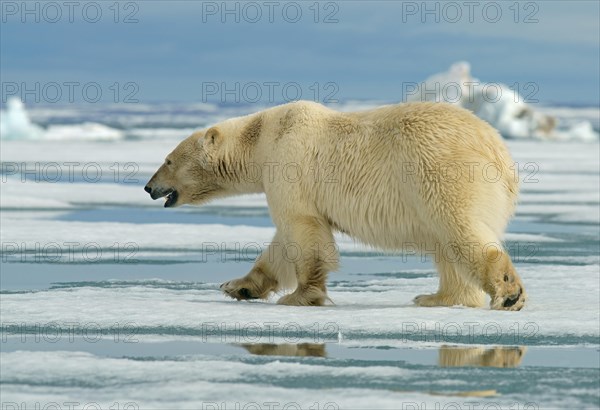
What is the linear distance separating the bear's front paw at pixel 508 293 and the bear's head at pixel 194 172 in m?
2.17

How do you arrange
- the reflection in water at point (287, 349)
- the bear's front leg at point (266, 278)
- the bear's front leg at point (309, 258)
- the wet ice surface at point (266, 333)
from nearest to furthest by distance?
the wet ice surface at point (266, 333) < the reflection in water at point (287, 349) < the bear's front leg at point (309, 258) < the bear's front leg at point (266, 278)

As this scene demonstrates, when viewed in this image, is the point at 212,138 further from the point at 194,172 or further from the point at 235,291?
the point at 235,291

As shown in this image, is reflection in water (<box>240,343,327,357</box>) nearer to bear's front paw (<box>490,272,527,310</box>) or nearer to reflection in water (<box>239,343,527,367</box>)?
reflection in water (<box>239,343,527,367</box>)

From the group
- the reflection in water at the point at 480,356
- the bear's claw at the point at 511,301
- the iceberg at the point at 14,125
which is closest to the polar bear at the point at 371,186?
the bear's claw at the point at 511,301

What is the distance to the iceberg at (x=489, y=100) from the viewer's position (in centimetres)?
3662

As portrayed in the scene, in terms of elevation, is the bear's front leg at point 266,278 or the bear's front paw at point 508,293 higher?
the bear's front paw at point 508,293

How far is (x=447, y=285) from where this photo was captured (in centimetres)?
683

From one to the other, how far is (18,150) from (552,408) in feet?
88.4

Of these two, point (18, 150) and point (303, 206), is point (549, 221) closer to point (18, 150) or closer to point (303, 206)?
point (303, 206)

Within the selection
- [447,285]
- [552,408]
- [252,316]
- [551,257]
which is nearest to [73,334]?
[252,316]

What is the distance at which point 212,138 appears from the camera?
7.58m

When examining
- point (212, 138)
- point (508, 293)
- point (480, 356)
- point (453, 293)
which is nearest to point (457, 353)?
point (480, 356)

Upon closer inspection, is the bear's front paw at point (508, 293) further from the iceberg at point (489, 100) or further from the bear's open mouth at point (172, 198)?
the iceberg at point (489, 100)

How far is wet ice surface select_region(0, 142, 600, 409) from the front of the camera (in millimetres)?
4531
